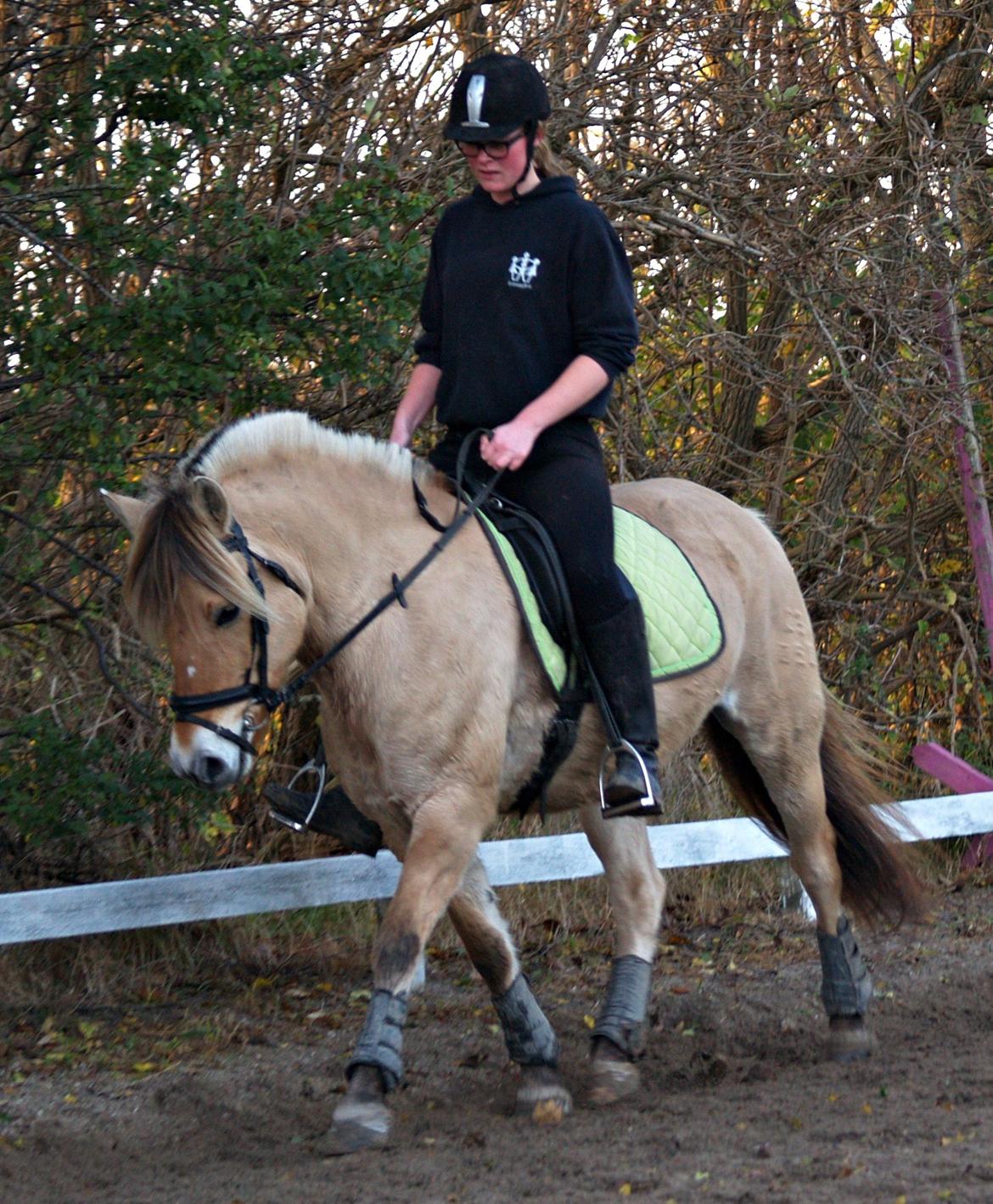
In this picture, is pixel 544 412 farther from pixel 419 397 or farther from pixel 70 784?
pixel 70 784

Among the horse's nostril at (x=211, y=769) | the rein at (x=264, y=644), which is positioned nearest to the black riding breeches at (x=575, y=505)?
the rein at (x=264, y=644)

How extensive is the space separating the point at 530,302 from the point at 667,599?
1.02 metres

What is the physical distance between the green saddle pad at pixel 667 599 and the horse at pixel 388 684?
0.09 meters

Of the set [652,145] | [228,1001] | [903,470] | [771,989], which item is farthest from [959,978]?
[652,145]

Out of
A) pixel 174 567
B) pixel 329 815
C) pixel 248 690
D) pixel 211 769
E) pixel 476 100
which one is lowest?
pixel 329 815

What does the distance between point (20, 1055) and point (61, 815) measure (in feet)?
2.80

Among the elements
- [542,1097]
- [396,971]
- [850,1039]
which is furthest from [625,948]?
[396,971]

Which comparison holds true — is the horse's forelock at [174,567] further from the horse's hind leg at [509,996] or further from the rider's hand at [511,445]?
the horse's hind leg at [509,996]

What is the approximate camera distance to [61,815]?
5289mm

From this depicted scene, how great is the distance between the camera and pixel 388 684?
3.80 meters

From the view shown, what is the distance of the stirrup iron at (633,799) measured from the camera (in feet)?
13.6

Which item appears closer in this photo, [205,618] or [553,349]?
[205,618]

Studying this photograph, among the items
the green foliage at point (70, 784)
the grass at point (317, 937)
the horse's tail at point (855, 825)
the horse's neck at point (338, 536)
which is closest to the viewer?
the horse's neck at point (338, 536)

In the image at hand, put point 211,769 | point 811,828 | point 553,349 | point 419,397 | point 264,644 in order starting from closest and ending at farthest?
1. point 211,769
2. point 264,644
3. point 553,349
4. point 419,397
5. point 811,828
